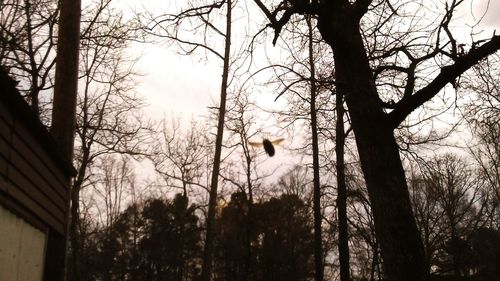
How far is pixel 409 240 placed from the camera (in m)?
4.55

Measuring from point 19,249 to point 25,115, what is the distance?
1.27 m

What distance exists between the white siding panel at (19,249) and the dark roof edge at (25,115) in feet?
2.67

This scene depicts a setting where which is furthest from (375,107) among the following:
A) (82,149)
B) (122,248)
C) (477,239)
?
(122,248)

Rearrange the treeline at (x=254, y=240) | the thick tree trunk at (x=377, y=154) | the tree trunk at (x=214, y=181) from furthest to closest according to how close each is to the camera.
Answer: the treeline at (x=254, y=240) < the tree trunk at (x=214, y=181) < the thick tree trunk at (x=377, y=154)

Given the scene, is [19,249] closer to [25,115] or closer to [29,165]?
[29,165]

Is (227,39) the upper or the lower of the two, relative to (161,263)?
upper

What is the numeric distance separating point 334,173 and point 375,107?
38.0 feet

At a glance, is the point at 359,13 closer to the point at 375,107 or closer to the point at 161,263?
the point at 375,107

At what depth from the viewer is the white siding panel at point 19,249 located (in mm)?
4184

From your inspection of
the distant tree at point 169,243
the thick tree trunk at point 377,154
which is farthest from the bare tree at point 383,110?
the distant tree at point 169,243

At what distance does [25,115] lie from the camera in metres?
4.38

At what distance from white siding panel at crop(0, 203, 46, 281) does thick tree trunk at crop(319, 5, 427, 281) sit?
10.7ft

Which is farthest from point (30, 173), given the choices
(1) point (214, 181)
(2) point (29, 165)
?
(1) point (214, 181)

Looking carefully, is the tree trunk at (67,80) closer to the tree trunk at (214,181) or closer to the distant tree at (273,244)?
A: the tree trunk at (214,181)
